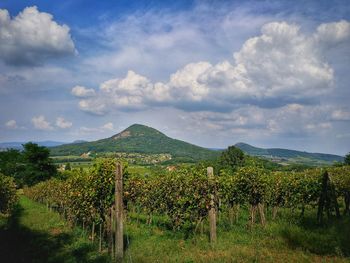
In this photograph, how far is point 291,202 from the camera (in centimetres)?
2300

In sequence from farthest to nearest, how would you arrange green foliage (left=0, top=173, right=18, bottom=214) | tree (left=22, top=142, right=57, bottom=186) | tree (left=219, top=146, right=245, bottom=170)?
1. tree (left=219, top=146, right=245, bottom=170)
2. tree (left=22, top=142, right=57, bottom=186)
3. green foliage (left=0, top=173, right=18, bottom=214)

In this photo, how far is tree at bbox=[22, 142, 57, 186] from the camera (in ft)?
209

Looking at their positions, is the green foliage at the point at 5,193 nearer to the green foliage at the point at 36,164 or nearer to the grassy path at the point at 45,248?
the grassy path at the point at 45,248

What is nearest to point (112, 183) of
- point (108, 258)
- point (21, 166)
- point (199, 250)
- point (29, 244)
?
point (108, 258)

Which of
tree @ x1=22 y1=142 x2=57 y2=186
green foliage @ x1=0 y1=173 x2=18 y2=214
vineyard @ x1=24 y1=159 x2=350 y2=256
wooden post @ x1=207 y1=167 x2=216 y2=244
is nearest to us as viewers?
vineyard @ x1=24 y1=159 x2=350 y2=256

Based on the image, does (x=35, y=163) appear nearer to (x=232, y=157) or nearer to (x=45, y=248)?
(x=45, y=248)

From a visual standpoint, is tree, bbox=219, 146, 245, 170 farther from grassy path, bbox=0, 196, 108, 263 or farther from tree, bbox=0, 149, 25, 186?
grassy path, bbox=0, 196, 108, 263

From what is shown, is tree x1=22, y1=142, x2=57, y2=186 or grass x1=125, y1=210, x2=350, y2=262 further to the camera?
tree x1=22, y1=142, x2=57, y2=186

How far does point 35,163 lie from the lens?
65.2 meters

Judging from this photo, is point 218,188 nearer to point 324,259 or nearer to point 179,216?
point 179,216

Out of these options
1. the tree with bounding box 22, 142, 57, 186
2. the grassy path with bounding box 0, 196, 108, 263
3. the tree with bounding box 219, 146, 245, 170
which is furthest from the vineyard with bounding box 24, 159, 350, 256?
the tree with bounding box 219, 146, 245, 170

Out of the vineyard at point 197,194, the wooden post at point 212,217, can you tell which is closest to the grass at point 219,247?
the wooden post at point 212,217

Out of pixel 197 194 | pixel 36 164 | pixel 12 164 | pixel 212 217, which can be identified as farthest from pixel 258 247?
pixel 12 164

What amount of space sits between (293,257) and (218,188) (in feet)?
19.1
